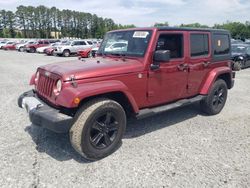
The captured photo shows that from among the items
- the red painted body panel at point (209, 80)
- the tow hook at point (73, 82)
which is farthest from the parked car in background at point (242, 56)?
the tow hook at point (73, 82)

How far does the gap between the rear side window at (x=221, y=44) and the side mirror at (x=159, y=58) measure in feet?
6.78

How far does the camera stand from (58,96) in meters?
3.51

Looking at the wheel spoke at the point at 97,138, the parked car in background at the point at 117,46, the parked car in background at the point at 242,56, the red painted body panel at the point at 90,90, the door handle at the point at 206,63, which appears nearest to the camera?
the red painted body panel at the point at 90,90

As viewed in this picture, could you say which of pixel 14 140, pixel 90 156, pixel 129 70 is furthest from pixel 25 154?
pixel 129 70

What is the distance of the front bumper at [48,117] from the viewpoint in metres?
3.41

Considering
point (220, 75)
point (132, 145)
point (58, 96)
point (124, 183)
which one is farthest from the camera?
point (220, 75)

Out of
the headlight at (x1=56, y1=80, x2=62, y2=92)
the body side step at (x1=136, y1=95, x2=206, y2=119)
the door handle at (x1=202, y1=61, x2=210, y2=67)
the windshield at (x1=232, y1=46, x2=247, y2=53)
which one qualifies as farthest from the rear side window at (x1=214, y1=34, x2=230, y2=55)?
the windshield at (x1=232, y1=46, x2=247, y2=53)

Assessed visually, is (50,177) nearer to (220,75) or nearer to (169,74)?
(169,74)

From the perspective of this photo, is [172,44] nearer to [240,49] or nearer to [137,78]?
[137,78]

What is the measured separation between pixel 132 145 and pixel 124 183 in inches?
43.2

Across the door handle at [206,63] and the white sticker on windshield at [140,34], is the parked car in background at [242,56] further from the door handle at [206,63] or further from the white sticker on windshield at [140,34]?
the white sticker on windshield at [140,34]

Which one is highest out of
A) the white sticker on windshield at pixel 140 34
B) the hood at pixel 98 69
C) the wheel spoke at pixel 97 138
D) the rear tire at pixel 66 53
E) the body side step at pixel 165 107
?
the white sticker on windshield at pixel 140 34

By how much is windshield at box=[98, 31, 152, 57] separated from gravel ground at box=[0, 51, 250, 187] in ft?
4.92

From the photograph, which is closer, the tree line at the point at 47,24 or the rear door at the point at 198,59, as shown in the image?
the rear door at the point at 198,59
